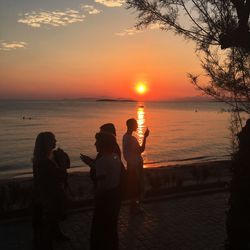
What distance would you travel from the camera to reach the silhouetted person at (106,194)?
5004mm

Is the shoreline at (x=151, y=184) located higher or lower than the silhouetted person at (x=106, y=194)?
lower

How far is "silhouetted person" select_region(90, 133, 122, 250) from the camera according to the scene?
5.00 metres

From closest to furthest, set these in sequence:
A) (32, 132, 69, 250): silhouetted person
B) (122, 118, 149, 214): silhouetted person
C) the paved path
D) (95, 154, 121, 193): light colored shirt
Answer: (95, 154, 121, 193): light colored shirt → (32, 132, 69, 250): silhouetted person → the paved path → (122, 118, 149, 214): silhouetted person

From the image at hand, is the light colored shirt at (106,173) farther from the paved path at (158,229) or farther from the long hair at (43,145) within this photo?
the paved path at (158,229)

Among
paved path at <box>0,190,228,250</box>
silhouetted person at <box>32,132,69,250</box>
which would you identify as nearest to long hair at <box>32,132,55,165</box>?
silhouetted person at <box>32,132,69,250</box>

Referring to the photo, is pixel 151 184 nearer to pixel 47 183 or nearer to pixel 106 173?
pixel 47 183

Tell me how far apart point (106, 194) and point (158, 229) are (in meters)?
2.99


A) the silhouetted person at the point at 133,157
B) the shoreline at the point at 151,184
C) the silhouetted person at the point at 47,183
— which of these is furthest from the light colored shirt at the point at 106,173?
the shoreline at the point at 151,184

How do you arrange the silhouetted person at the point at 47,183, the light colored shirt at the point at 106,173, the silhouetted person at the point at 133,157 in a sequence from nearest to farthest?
the light colored shirt at the point at 106,173 < the silhouetted person at the point at 47,183 < the silhouetted person at the point at 133,157

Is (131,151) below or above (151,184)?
above

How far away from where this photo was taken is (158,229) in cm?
763

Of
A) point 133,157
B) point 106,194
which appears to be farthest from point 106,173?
point 133,157

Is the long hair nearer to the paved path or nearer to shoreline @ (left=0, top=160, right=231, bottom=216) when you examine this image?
the paved path

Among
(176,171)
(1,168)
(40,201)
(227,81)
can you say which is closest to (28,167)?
(1,168)
